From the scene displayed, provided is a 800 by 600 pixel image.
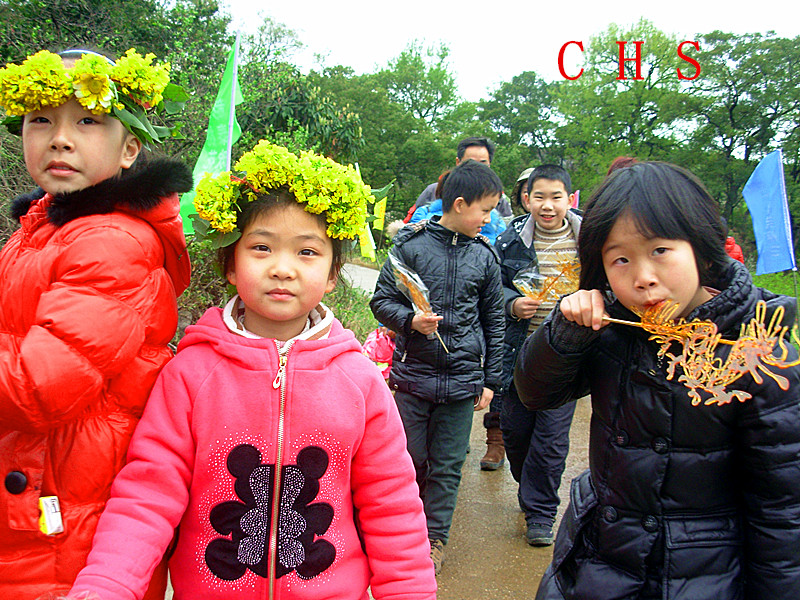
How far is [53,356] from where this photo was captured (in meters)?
1.38

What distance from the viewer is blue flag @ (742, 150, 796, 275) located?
613cm

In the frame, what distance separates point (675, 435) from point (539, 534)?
229 centimetres

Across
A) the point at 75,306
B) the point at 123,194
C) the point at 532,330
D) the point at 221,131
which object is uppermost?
the point at 221,131

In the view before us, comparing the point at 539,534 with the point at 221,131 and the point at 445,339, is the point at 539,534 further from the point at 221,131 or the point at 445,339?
the point at 221,131

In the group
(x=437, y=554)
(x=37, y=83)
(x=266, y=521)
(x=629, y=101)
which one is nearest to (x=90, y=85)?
(x=37, y=83)

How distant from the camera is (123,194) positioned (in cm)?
167

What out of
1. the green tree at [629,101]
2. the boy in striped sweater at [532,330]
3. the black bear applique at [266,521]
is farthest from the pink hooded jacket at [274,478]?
the green tree at [629,101]

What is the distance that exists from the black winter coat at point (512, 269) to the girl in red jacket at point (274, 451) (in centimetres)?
255

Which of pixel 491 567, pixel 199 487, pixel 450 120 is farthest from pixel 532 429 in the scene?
pixel 450 120

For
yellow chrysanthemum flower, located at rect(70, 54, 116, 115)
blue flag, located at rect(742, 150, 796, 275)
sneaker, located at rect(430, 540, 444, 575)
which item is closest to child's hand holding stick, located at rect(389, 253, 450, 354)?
sneaker, located at rect(430, 540, 444, 575)

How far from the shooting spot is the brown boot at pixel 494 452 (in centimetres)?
506

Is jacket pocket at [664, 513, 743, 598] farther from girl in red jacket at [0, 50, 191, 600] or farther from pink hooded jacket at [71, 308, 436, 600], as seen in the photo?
girl in red jacket at [0, 50, 191, 600]

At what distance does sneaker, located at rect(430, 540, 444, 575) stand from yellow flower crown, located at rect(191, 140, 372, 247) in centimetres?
232

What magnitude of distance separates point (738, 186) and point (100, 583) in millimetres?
30432
